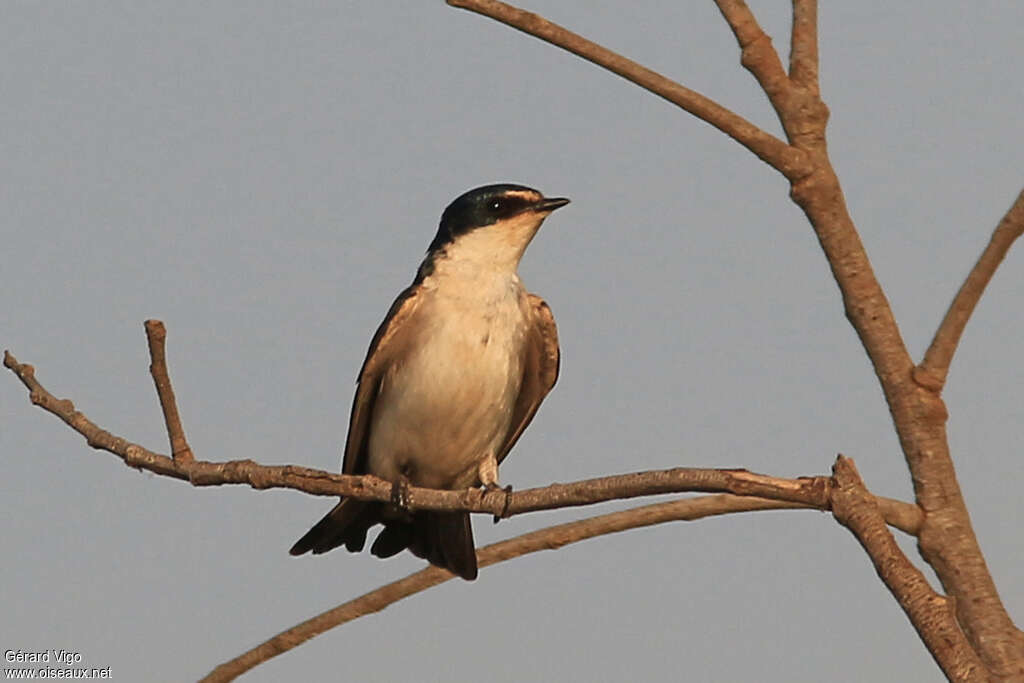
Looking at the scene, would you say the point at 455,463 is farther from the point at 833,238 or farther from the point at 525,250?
the point at 833,238

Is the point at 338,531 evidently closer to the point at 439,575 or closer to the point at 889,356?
the point at 439,575

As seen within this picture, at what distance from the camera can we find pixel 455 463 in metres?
7.80

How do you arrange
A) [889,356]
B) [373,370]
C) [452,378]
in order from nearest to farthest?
1. [889,356]
2. [452,378]
3. [373,370]

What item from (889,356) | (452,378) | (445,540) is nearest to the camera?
(889,356)

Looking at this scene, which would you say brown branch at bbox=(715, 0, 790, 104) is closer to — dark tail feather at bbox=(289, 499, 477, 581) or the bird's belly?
the bird's belly

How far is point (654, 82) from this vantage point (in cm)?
399

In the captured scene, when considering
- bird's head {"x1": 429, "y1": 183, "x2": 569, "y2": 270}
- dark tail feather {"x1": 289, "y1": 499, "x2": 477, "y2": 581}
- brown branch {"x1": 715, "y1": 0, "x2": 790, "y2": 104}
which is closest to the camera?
brown branch {"x1": 715, "y1": 0, "x2": 790, "y2": 104}

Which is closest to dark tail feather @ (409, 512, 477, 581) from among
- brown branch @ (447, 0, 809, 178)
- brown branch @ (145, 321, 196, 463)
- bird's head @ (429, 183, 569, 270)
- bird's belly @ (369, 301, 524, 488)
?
bird's belly @ (369, 301, 524, 488)

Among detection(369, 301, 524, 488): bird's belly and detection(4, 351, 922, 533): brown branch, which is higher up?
detection(369, 301, 524, 488): bird's belly

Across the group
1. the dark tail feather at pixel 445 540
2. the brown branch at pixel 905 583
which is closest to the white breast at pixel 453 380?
the dark tail feather at pixel 445 540

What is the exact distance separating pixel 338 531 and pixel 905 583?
Answer: 4674 mm

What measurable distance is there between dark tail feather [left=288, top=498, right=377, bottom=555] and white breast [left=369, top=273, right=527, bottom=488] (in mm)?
283

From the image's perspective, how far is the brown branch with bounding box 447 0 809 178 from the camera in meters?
3.97

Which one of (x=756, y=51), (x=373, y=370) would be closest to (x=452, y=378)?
(x=373, y=370)
